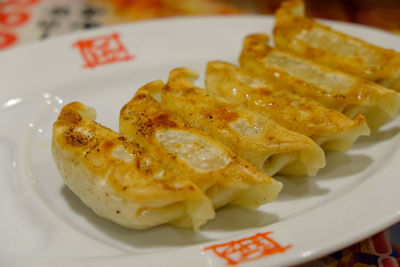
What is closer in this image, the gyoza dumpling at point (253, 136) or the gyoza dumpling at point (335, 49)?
the gyoza dumpling at point (253, 136)

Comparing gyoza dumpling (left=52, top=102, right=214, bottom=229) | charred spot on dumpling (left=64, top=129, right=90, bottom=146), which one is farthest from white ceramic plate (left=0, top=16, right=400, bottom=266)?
charred spot on dumpling (left=64, top=129, right=90, bottom=146)

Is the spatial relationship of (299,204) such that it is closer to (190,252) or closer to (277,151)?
(277,151)

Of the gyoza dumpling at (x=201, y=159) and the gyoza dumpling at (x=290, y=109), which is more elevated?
the gyoza dumpling at (x=290, y=109)

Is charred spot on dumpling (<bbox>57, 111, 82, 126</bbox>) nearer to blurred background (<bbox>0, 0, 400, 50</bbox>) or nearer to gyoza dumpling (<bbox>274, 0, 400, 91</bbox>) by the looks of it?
gyoza dumpling (<bbox>274, 0, 400, 91</bbox>)

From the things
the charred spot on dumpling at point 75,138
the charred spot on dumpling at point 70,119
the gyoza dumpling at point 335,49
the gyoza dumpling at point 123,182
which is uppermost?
the gyoza dumpling at point 335,49

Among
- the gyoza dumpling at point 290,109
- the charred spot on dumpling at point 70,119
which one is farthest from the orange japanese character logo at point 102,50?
the charred spot on dumpling at point 70,119

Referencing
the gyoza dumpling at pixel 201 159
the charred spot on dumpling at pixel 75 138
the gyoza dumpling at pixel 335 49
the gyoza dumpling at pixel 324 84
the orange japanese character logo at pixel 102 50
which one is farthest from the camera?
the orange japanese character logo at pixel 102 50

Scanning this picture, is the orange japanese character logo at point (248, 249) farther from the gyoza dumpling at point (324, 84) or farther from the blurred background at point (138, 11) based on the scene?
the blurred background at point (138, 11)
